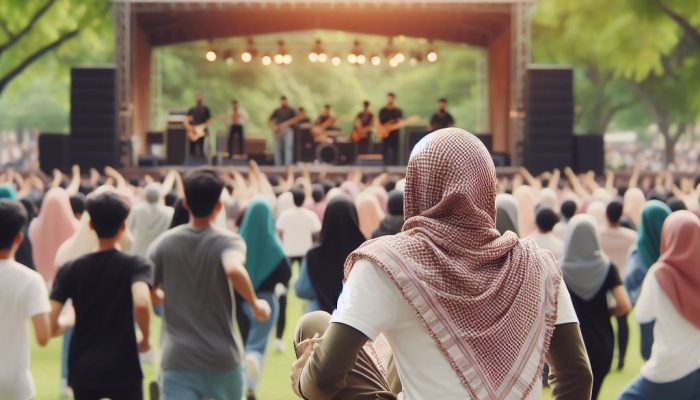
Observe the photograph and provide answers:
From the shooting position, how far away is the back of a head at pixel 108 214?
5398mm

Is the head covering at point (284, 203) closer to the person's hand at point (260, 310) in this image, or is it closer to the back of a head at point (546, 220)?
the back of a head at point (546, 220)

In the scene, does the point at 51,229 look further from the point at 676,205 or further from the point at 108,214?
the point at 108,214

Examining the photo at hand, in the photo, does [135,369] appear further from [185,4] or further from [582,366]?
[185,4]

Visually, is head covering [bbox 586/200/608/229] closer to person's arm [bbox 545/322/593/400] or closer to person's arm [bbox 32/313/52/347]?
person's arm [bbox 32/313/52/347]

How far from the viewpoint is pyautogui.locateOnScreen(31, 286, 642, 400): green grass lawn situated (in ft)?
33.6

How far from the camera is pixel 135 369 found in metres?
5.41

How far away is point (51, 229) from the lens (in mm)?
10984

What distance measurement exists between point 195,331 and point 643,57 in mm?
28379

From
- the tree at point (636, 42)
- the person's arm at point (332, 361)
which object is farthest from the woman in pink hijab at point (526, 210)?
the tree at point (636, 42)

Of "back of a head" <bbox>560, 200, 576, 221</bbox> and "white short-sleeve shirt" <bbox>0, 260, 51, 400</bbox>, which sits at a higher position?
"back of a head" <bbox>560, 200, 576, 221</bbox>

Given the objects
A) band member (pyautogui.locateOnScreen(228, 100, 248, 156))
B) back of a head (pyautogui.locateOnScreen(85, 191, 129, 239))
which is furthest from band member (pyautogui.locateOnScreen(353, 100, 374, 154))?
back of a head (pyautogui.locateOnScreen(85, 191, 129, 239))

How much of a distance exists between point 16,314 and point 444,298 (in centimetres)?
273

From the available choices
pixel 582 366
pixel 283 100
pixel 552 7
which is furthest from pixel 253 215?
pixel 552 7

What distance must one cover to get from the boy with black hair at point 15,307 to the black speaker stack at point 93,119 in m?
21.0
